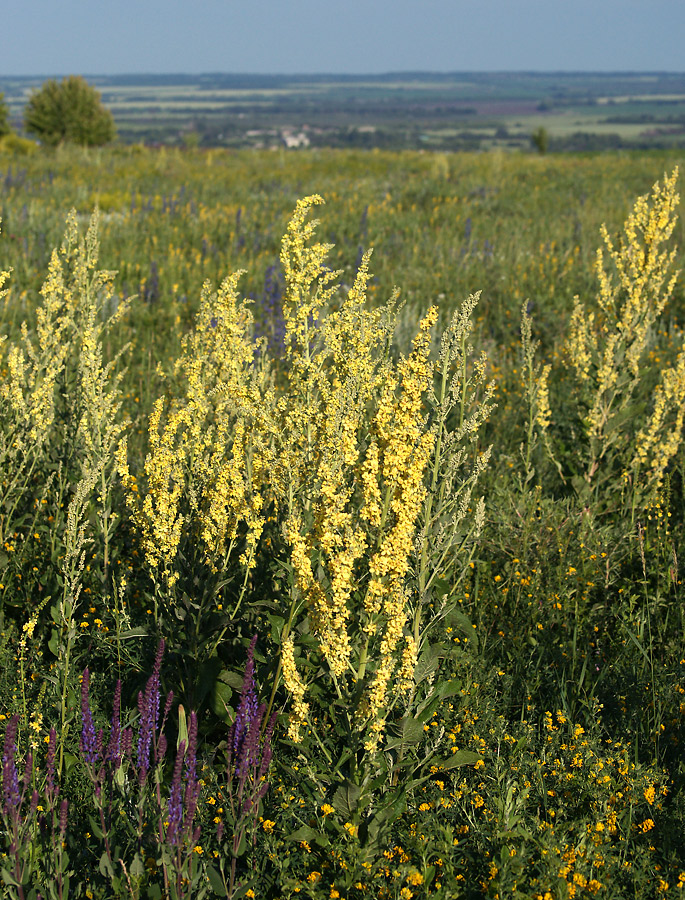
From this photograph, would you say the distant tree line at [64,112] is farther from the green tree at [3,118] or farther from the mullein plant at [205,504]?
the mullein plant at [205,504]

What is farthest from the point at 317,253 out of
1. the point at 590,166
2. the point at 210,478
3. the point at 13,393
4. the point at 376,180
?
the point at 590,166

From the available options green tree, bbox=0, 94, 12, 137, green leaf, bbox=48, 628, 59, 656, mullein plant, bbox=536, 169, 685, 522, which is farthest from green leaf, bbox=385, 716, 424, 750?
green tree, bbox=0, 94, 12, 137

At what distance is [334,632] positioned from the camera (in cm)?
218

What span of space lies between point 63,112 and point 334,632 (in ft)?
134

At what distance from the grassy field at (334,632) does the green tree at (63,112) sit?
3716 centimetres

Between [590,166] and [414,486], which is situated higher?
[590,166]

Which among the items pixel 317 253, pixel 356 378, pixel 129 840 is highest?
pixel 317 253

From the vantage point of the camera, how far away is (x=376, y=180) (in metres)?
18.8

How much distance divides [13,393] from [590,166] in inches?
1026

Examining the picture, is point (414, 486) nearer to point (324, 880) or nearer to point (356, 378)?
point (356, 378)

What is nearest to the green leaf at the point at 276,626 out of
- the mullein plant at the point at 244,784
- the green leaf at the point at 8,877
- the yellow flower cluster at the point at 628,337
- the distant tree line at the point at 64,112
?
the mullein plant at the point at 244,784

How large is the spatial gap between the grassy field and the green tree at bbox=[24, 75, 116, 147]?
37161mm

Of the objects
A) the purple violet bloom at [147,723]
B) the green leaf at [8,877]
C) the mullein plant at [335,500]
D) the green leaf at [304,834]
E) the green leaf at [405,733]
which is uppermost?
the mullein plant at [335,500]

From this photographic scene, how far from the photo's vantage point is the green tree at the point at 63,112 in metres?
36.0
